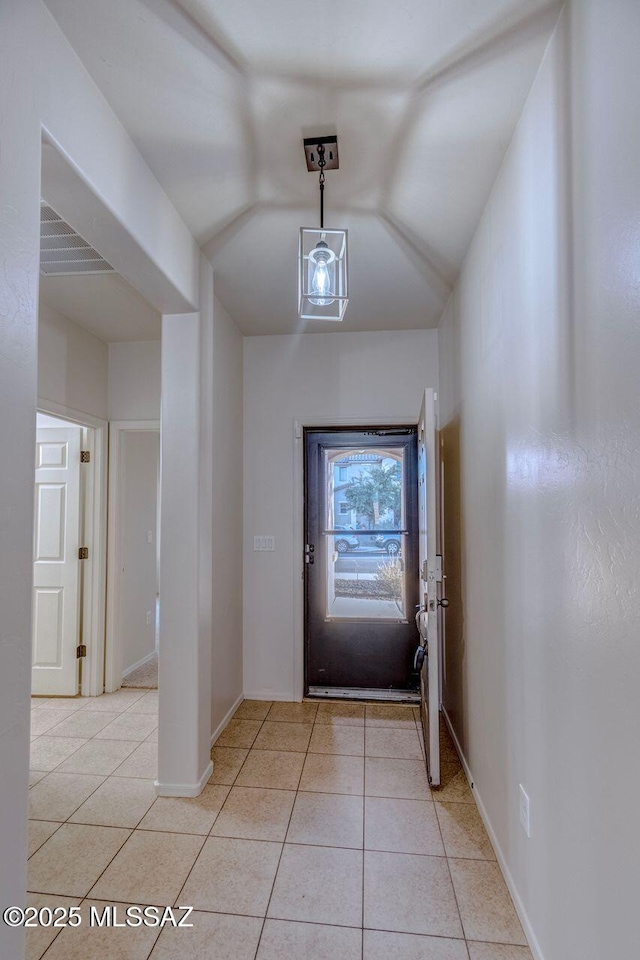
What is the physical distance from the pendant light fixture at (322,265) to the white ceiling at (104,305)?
1.48 meters

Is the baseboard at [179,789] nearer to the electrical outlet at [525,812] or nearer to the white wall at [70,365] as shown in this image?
the electrical outlet at [525,812]

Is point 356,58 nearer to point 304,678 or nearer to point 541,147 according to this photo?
point 541,147

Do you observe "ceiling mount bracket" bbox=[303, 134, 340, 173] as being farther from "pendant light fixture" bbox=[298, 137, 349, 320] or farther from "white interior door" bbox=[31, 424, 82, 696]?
"white interior door" bbox=[31, 424, 82, 696]

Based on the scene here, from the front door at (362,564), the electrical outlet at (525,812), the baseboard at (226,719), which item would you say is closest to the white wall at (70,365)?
the front door at (362,564)

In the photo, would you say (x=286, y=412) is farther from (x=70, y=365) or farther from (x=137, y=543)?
(x=137, y=543)

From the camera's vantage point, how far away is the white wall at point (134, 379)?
12.6 feet

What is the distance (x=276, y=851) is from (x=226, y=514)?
1.81 m

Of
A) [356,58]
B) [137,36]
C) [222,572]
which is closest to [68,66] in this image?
[137,36]

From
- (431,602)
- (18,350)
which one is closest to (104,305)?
(18,350)

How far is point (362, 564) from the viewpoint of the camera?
11.9ft

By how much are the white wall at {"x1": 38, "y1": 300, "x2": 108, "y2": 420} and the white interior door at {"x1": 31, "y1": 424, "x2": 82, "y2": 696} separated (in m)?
0.31

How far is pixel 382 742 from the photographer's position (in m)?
2.88

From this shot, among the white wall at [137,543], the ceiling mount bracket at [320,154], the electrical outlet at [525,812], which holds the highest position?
the ceiling mount bracket at [320,154]

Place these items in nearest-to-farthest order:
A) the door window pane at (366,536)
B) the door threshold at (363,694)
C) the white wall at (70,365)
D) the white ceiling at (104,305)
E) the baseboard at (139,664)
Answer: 1. the white ceiling at (104,305)
2. the white wall at (70,365)
3. the door threshold at (363,694)
4. the door window pane at (366,536)
5. the baseboard at (139,664)
